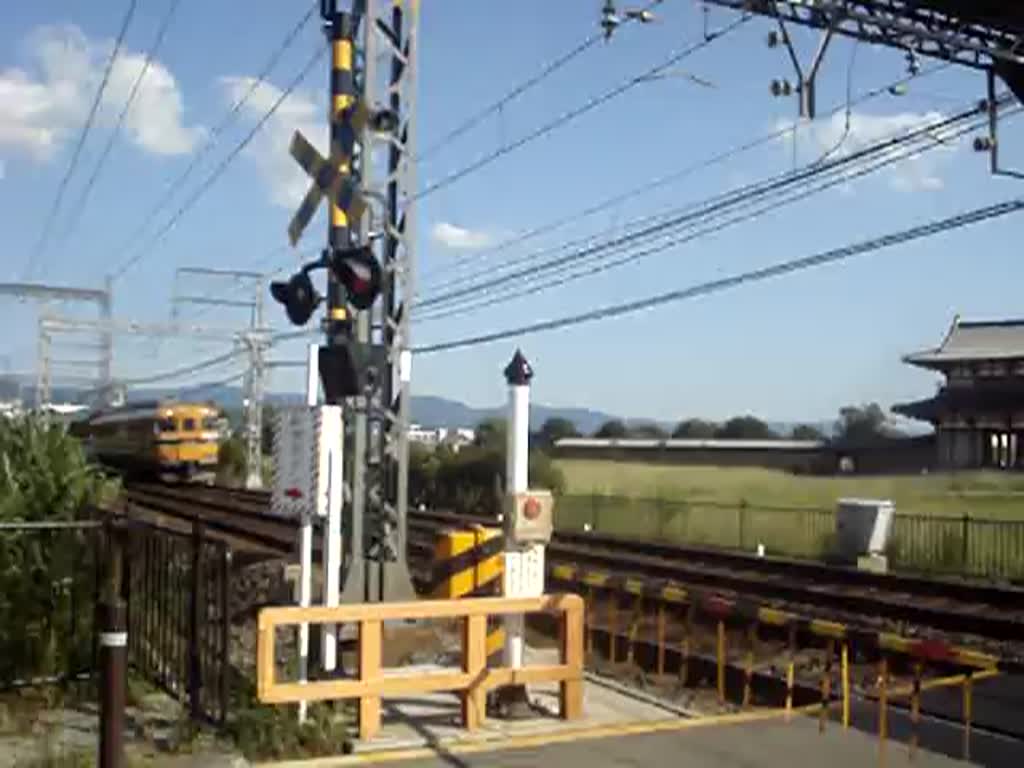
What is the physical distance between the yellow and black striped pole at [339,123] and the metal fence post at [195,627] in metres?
2.47

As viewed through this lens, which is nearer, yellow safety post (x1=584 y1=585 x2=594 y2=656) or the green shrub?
the green shrub

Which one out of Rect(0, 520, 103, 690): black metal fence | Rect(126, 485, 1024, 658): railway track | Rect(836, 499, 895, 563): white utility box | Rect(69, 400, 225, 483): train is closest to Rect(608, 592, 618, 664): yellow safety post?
Rect(126, 485, 1024, 658): railway track

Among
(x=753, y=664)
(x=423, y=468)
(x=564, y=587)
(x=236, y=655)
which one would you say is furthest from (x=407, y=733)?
(x=423, y=468)

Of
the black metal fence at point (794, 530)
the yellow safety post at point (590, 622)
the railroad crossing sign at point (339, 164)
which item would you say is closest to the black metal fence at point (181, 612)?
the railroad crossing sign at point (339, 164)

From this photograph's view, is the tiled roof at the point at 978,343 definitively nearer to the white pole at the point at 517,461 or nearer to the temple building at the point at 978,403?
the temple building at the point at 978,403

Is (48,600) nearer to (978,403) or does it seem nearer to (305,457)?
(305,457)

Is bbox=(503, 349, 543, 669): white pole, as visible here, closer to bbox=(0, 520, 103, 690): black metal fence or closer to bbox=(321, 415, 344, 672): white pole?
bbox=(321, 415, 344, 672): white pole

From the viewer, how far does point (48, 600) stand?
34.1 feet

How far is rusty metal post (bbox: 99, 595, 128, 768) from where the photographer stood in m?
6.01

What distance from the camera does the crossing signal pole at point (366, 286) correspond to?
404 inches

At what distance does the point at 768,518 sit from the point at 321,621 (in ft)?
81.7

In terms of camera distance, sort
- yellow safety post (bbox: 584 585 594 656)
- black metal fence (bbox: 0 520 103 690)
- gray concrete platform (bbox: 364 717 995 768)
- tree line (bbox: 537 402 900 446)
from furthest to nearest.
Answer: tree line (bbox: 537 402 900 446), yellow safety post (bbox: 584 585 594 656), black metal fence (bbox: 0 520 103 690), gray concrete platform (bbox: 364 717 995 768)

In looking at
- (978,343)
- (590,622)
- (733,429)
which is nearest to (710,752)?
(590,622)

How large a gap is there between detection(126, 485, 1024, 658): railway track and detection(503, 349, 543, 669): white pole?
3256 millimetres
